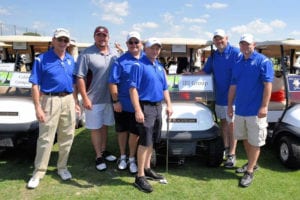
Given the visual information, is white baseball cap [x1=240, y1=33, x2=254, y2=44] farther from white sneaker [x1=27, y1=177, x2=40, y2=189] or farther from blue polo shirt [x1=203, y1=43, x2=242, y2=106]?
white sneaker [x1=27, y1=177, x2=40, y2=189]

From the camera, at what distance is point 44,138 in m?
3.77

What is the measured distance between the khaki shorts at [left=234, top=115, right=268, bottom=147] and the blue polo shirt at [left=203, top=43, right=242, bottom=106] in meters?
0.52

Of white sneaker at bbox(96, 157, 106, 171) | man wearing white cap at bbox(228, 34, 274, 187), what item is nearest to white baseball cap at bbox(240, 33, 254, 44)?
man wearing white cap at bbox(228, 34, 274, 187)

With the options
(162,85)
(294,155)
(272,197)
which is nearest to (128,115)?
(162,85)

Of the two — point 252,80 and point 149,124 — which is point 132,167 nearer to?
point 149,124

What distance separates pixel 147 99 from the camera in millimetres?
3609

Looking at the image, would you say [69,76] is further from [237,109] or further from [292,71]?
[292,71]

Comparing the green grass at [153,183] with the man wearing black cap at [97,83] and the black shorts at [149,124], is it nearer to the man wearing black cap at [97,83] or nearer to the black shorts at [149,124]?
the man wearing black cap at [97,83]

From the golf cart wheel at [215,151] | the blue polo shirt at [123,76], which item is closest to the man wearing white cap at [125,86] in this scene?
the blue polo shirt at [123,76]

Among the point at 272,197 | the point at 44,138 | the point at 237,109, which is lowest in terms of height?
the point at 272,197

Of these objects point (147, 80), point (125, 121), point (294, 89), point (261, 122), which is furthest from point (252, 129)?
point (125, 121)

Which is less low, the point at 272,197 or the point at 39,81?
the point at 39,81

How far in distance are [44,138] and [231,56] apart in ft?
7.90

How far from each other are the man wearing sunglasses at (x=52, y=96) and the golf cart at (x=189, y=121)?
43.5 inches
